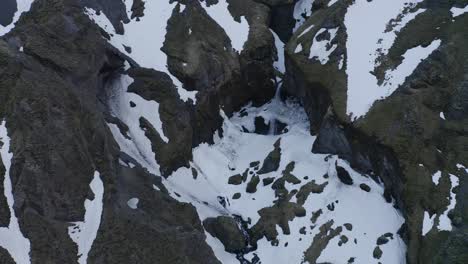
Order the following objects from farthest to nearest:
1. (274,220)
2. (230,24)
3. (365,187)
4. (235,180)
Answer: (230,24)
(235,180)
(274,220)
(365,187)

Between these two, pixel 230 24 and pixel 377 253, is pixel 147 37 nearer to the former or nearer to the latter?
pixel 230 24

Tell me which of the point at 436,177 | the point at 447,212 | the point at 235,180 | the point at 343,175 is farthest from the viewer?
the point at 235,180

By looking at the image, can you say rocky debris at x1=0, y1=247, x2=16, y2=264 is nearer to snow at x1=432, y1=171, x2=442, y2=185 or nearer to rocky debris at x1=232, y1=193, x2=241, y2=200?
rocky debris at x1=232, y1=193, x2=241, y2=200

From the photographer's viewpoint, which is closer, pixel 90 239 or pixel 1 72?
pixel 90 239

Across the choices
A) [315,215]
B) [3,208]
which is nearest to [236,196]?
[315,215]

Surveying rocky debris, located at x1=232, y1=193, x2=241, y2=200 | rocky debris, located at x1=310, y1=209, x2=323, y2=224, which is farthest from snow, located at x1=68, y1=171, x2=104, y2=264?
rocky debris, located at x1=310, y1=209, x2=323, y2=224

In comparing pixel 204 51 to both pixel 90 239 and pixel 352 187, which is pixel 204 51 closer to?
pixel 352 187

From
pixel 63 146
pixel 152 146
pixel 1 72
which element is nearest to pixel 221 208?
pixel 152 146
